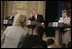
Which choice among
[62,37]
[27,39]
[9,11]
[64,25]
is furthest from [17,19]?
[9,11]

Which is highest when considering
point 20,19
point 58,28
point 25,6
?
point 25,6

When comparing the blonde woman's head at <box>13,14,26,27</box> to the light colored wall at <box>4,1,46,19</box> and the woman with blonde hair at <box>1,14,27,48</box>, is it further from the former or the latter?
the light colored wall at <box>4,1,46,19</box>

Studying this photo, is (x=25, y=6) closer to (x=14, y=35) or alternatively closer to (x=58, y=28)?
(x=58, y=28)

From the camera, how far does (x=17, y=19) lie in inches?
132

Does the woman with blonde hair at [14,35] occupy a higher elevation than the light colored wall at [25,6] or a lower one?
lower

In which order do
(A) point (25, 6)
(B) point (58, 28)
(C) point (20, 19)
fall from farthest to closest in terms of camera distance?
(A) point (25, 6)
(B) point (58, 28)
(C) point (20, 19)

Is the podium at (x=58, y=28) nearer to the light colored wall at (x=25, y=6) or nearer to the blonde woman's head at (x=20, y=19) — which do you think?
the blonde woman's head at (x=20, y=19)

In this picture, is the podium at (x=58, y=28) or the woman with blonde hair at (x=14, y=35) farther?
the podium at (x=58, y=28)

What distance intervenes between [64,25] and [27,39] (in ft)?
5.96

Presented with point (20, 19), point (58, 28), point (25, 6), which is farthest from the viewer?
point (25, 6)

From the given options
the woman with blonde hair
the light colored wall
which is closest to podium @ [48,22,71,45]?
the woman with blonde hair

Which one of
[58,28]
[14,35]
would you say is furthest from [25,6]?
[14,35]

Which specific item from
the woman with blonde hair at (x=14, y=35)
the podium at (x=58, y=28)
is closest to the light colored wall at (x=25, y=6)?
the podium at (x=58, y=28)

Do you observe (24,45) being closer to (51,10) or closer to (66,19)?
(66,19)
